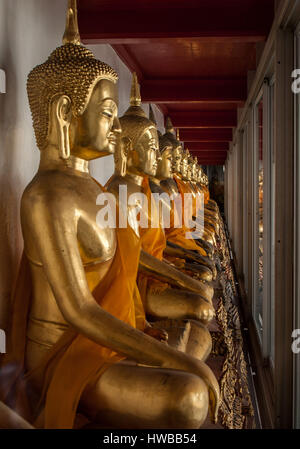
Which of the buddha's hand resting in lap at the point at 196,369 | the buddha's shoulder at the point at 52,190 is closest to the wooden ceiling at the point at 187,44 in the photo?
the buddha's shoulder at the point at 52,190

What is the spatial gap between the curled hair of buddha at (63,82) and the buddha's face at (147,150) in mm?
849

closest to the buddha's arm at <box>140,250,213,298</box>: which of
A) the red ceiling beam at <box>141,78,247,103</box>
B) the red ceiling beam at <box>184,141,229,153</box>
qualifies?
the red ceiling beam at <box>141,78,247,103</box>

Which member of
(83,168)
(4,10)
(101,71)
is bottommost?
(83,168)

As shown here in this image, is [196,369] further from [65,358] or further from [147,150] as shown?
[147,150]

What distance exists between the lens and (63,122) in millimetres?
1438

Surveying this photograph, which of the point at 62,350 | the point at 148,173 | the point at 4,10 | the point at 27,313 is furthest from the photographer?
the point at 148,173

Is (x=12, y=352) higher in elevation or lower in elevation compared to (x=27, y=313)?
lower

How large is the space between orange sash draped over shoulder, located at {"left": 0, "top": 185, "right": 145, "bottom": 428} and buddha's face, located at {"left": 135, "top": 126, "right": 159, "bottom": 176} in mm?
766

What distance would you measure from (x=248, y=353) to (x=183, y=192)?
1.66 m

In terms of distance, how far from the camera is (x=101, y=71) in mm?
1462

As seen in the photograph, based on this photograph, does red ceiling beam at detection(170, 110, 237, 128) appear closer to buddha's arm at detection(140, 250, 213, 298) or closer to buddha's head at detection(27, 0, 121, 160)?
buddha's arm at detection(140, 250, 213, 298)

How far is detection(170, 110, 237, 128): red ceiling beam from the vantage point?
7.16 metres

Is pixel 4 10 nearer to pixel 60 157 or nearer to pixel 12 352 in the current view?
pixel 60 157

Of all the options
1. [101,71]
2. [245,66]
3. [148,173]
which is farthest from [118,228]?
[245,66]
